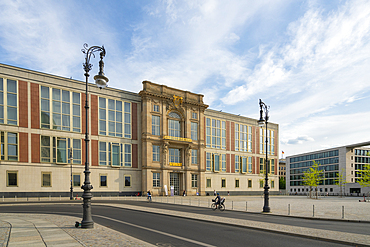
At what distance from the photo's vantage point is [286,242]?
12062mm

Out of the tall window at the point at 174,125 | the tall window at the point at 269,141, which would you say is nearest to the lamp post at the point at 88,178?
the tall window at the point at 174,125

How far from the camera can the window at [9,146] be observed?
4672 centimetres

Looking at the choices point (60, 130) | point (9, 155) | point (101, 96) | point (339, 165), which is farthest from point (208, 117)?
point (339, 165)

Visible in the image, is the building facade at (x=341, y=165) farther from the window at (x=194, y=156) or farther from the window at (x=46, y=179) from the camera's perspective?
the window at (x=46, y=179)

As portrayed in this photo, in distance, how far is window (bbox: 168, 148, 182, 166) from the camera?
67.5 meters

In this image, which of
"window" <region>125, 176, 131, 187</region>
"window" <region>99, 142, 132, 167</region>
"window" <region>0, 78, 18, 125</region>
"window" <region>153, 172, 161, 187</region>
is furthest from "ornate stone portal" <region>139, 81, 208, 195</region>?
"window" <region>0, 78, 18, 125</region>

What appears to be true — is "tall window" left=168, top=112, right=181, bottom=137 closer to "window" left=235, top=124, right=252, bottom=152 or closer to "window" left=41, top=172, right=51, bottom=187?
"window" left=235, top=124, right=252, bottom=152

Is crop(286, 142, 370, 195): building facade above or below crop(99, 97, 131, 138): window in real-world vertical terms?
below

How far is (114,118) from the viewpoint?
60219mm

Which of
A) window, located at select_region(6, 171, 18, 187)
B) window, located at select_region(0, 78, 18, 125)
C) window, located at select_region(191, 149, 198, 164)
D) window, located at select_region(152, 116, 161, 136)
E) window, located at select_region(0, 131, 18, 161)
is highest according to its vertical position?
window, located at select_region(0, 78, 18, 125)

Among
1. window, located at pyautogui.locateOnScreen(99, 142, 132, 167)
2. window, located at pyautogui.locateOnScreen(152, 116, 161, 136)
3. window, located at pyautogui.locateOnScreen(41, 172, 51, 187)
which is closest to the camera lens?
window, located at pyautogui.locateOnScreen(41, 172, 51, 187)

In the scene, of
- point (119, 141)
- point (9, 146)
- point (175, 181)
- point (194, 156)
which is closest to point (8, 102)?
point (9, 146)

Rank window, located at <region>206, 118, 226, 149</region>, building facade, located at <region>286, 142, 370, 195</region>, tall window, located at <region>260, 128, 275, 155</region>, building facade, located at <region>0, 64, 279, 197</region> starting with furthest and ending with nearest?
building facade, located at <region>286, 142, 370, 195</region> < tall window, located at <region>260, 128, 275, 155</region> < window, located at <region>206, 118, 226, 149</region> < building facade, located at <region>0, 64, 279, 197</region>

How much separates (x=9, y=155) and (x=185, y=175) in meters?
36.6
